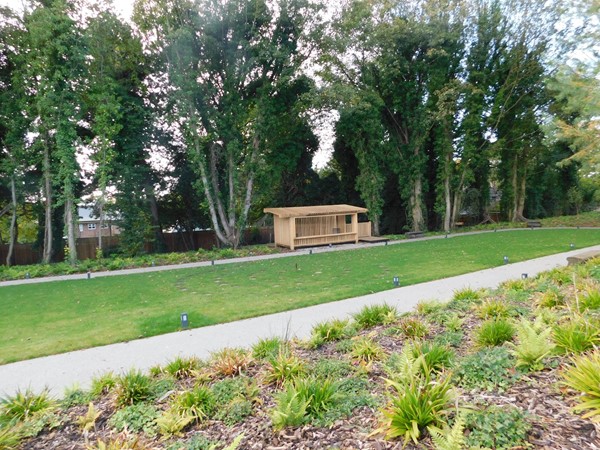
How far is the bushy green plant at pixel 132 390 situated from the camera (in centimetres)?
283

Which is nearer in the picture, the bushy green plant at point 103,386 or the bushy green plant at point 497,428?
the bushy green plant at point 497,428

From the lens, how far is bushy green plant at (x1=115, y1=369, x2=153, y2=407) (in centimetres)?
283

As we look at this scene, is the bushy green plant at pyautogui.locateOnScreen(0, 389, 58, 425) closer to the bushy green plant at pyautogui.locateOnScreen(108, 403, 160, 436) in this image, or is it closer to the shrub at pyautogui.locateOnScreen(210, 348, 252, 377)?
the bushy green plant at pyautogui.locateOnScreen(108, 403, 160, 436)

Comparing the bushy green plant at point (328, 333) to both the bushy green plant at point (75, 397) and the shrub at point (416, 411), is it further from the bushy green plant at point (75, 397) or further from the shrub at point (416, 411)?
the bushy green plant at point (75, 397)

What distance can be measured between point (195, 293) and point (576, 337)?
702cm

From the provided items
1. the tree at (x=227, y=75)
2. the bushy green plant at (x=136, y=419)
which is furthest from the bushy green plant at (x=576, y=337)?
the tree at (x=227, y=75)

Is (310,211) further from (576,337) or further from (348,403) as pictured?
(348,403)

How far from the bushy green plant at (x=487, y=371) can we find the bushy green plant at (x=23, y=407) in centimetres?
→ 331

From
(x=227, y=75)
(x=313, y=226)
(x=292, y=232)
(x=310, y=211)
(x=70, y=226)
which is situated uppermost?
(x=227, y=75)

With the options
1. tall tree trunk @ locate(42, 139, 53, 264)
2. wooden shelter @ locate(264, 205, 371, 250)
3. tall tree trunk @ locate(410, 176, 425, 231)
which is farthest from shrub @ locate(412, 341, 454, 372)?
tall tree trunk @ locate(410, 176, 425, 231)

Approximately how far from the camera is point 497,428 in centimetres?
190

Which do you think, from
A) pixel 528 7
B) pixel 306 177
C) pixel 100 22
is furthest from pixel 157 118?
pixel 528 7

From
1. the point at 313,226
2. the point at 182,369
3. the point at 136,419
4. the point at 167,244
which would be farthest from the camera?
the point at 167,244

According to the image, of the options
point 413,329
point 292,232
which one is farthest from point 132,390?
point 292,232
